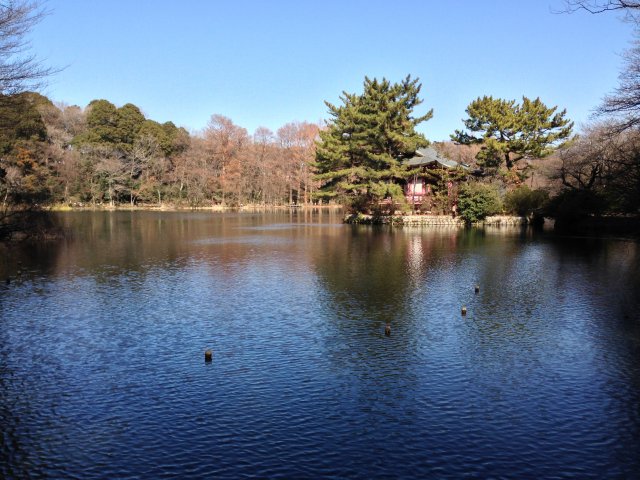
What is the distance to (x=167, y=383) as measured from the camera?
10.0 metres

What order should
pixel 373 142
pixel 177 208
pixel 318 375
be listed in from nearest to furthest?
1. pixel 318 375
2. pixel 373 142
3. pixel 177 208

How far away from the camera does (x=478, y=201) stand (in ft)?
168

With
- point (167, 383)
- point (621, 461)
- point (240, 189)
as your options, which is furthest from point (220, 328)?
point (240, 189)

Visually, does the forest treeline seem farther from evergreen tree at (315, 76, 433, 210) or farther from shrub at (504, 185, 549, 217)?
shrub at (504, 185, 549, 217)

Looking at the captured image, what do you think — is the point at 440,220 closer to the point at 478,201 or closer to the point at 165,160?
the point at 478,201

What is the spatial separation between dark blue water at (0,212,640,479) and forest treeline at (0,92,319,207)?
5819 centimetres

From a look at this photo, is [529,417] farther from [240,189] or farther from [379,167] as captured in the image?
[240,189]

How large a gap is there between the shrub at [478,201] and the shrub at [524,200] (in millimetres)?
1519

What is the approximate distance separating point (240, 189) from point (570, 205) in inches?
2288

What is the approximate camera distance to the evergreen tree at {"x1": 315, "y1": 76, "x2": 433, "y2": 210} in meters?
49.7

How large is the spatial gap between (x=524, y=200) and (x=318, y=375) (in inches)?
1844

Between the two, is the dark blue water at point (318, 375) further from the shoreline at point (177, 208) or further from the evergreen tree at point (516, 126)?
the shoreline at point (177, 208)

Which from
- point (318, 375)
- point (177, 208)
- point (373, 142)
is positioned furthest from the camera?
point (177, 208)

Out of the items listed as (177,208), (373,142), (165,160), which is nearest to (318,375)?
(373,142)
